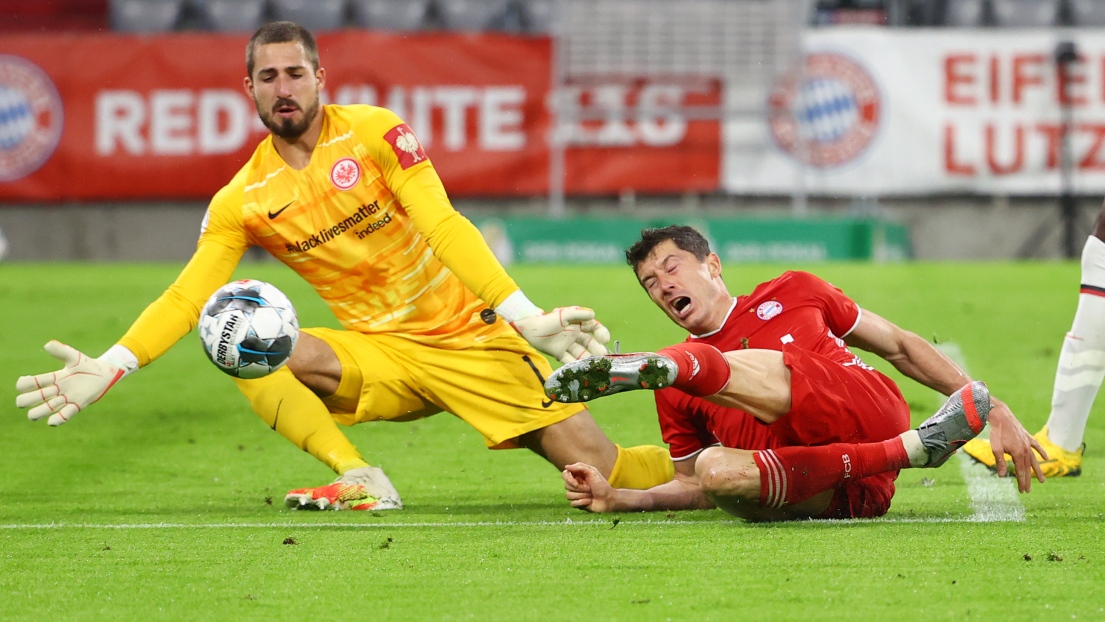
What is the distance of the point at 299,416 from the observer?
4551 mm

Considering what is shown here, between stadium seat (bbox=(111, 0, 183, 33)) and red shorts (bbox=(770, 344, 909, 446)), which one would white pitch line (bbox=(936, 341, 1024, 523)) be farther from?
stadium seat (bbox=(111, 0, 183, 33))

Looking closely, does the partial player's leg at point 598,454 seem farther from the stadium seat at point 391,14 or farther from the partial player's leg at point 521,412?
the stadium seat at point 391,14

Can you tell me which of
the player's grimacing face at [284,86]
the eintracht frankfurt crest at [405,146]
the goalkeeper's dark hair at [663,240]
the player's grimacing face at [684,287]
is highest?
Answer: the player's grimacing face at [284,86]

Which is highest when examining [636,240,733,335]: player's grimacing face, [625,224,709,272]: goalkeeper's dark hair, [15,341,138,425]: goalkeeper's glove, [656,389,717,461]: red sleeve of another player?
[625,224,709,272]: goalkeeper's dark hair

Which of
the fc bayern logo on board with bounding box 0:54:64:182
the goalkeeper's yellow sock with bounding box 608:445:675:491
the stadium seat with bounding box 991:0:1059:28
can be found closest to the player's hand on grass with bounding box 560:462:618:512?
the goalkeeper's yellow sock with bounding box 608:445:675:491

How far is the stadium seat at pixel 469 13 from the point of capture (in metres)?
17.3

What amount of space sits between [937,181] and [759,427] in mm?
13031

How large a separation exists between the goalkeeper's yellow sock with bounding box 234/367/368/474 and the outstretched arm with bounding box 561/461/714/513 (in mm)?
775

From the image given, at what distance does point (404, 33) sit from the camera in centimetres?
1653

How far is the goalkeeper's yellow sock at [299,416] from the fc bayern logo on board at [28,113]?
13.0 meters

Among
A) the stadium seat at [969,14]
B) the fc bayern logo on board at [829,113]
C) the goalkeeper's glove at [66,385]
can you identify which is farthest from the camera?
the stadium seat at [969,14]

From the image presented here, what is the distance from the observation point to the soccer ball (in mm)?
4008

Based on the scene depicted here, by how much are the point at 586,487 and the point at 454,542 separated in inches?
21.4

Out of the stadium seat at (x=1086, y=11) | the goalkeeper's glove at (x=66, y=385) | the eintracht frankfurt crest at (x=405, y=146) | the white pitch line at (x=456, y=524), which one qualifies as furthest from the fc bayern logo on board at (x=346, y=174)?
the stadium seat at (x=1086, y=11)
